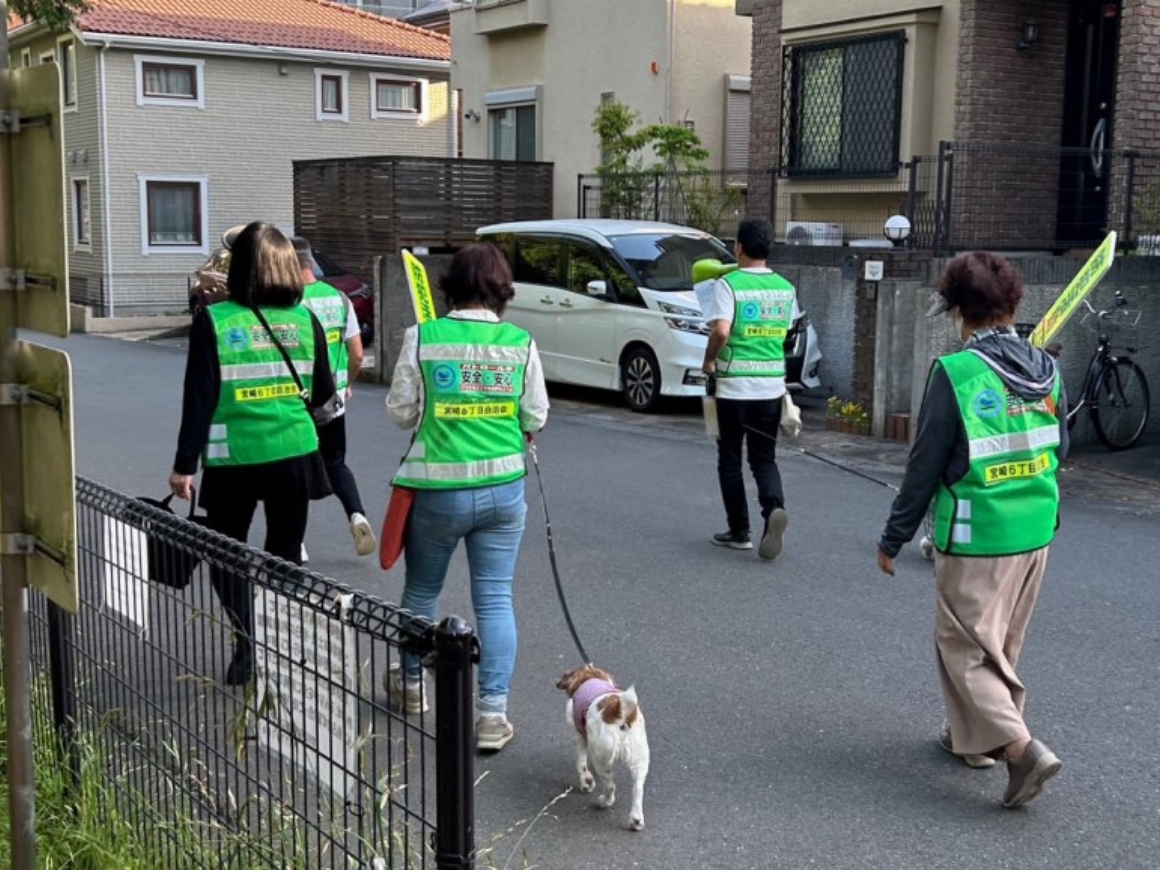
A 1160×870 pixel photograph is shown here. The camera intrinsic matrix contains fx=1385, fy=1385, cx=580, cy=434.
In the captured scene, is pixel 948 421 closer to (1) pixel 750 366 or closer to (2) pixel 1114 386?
(1) pixel 750 366

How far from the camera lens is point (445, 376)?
15.8 ft

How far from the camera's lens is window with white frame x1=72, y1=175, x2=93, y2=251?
98.5 ft

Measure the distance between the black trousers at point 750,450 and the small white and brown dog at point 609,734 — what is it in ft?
11.4

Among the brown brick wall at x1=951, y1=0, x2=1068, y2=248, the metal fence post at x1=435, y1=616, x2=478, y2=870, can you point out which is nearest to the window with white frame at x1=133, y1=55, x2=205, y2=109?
the brown brick wall at x1=951, y1=0, x2=1068, y2=248

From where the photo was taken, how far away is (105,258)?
28969 millimetres

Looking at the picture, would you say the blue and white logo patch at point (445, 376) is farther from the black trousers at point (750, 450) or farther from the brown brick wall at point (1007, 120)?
the brown brick wall at point (1007, 120)

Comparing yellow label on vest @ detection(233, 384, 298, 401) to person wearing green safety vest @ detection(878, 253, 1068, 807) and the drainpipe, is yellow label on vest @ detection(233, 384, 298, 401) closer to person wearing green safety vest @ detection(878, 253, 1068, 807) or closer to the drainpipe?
person wearing green safety vest @ detection(878, 253, 1068, 807)

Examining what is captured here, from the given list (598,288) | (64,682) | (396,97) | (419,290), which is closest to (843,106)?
(598,288)

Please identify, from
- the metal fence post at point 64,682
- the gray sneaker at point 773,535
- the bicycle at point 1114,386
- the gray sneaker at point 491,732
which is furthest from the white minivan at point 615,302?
the metal fence post at point 64,682

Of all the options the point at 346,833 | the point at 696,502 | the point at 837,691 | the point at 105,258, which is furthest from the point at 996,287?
the point at 105,258

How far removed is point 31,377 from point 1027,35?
1392 cm

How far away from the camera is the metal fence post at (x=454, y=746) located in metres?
2.54

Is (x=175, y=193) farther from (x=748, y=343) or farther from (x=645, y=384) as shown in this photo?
(x=748, y=343)

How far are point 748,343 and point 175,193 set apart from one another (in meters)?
24.7
